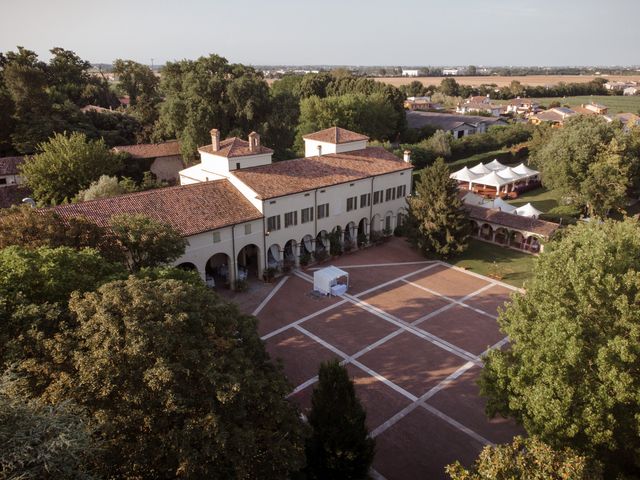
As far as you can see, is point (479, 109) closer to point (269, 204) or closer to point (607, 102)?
point (607, 102)

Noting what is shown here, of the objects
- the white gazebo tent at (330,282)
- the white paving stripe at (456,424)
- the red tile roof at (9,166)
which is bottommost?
the white paving stripe at (456,424)

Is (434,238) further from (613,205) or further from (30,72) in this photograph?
(30,72)

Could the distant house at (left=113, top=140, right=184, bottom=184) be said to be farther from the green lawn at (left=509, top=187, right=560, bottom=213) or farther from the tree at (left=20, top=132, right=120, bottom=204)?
the green lawn at (left=509, top=187, right=560, bottom=213)

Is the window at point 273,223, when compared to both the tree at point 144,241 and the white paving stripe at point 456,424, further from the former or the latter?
the white paving stripe at point 456,424

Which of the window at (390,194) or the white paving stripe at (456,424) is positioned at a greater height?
the window at (390,194)

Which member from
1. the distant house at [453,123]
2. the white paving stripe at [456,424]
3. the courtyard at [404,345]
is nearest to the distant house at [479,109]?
the distant house at [453,123]

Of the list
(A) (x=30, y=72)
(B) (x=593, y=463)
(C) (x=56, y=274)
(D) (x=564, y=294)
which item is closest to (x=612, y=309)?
(D) (x=564, y=294)
